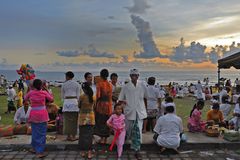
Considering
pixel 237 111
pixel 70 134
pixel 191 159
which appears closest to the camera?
pixel 191 159

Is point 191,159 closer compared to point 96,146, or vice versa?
point 191,159

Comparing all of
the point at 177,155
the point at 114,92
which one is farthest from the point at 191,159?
the point at 114,92

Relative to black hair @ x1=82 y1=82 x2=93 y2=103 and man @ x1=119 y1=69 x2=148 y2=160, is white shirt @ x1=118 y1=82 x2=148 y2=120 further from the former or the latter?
black hair @ x1=82 y1=82 x2=93 y2=103

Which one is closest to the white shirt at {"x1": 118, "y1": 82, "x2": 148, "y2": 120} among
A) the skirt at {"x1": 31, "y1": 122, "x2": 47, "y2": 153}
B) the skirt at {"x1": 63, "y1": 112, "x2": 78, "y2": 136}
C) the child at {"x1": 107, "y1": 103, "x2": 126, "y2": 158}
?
the child at {"x1": 107, "y1": 103, "x2": 126, "y2": 158}

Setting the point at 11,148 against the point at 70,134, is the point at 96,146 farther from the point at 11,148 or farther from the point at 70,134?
the point at 11,148

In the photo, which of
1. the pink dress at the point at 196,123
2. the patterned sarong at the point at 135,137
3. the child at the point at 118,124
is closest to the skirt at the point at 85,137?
the child at the point at 118,124

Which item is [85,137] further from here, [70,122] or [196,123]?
[196,123]

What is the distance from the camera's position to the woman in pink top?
20.8 feet

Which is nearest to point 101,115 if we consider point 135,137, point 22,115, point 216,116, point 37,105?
point 135,137

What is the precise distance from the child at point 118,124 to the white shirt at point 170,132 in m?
0.81

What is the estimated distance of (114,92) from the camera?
7.86 metres

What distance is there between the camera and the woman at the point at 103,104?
6684mm

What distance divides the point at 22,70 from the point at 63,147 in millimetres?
5224

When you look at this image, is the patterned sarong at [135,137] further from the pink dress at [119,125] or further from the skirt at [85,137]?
the skirt at [85,137]
